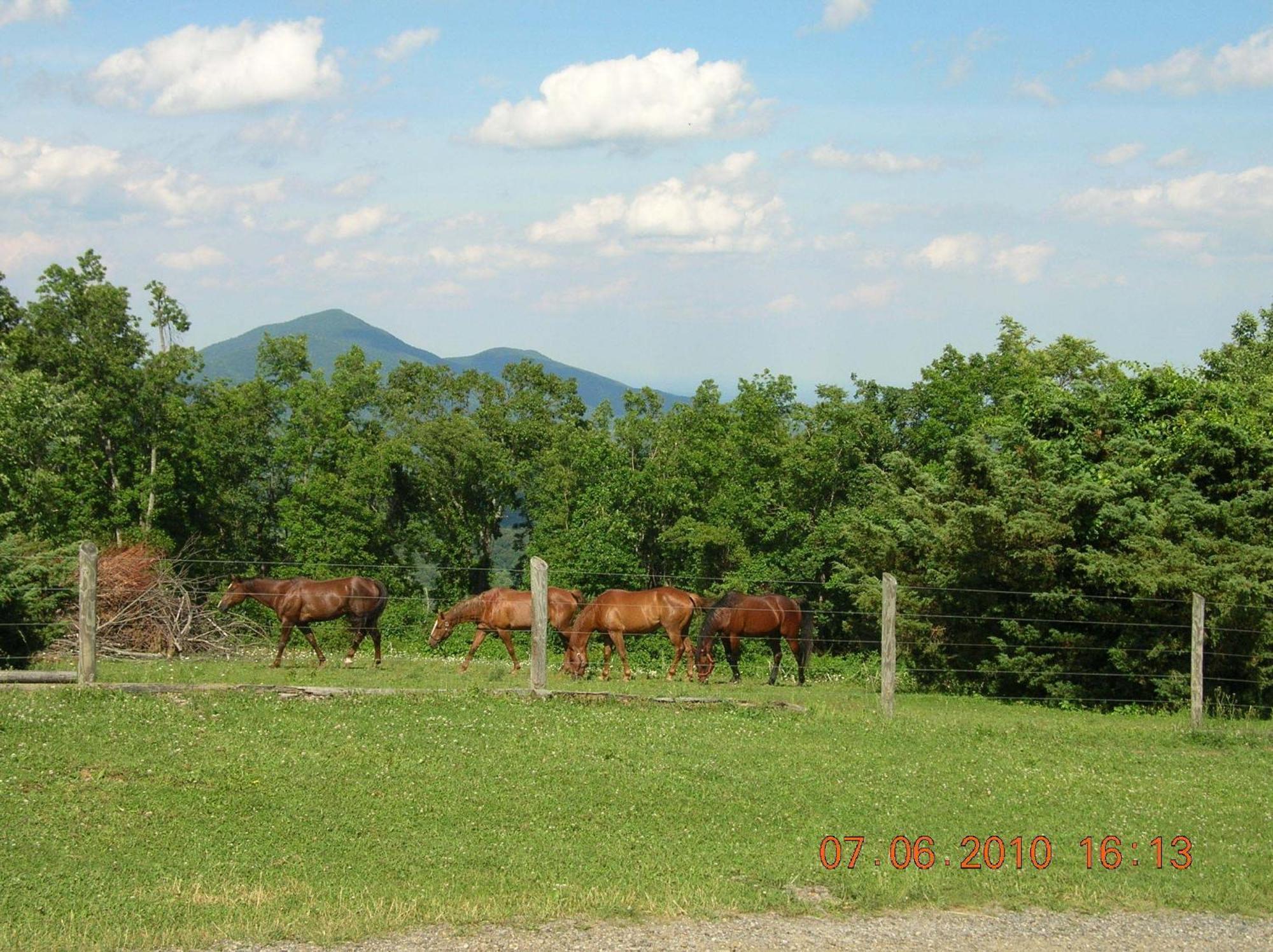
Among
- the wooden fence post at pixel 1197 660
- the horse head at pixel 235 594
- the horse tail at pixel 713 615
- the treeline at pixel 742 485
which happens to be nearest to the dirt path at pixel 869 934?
the wooden fence post at pixel 1197 660

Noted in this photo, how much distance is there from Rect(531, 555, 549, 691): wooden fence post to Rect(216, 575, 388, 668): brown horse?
5451 millimetres

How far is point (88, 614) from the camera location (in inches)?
533

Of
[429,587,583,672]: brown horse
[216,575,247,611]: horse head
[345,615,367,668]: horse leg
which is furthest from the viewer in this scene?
[429,587,583,672]: brown horse

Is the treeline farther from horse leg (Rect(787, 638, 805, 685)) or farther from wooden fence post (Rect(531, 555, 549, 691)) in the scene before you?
wooden fence post (Rect(531, 555, 549, 691))

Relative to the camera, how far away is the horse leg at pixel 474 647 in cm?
1868

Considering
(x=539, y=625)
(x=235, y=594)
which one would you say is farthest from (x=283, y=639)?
(x=539, y=625)

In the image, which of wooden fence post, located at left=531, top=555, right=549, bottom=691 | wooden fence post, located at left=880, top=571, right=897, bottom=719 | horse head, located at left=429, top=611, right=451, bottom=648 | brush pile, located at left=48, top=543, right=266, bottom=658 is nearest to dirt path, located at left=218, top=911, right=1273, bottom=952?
wooden fence post, located at left=880, top=571, right=897, bottom=719

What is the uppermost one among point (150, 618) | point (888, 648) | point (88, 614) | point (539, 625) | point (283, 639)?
point (88, 614)

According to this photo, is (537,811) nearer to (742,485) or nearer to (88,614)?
(88,614)

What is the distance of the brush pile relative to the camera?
75.2ft

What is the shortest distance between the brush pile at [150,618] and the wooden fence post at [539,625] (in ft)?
33.3

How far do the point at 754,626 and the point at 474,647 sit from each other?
485 cm

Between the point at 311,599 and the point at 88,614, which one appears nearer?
the point at 88,614

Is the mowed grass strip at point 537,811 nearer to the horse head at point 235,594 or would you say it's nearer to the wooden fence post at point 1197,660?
the wooden fence post at point 1197,660
